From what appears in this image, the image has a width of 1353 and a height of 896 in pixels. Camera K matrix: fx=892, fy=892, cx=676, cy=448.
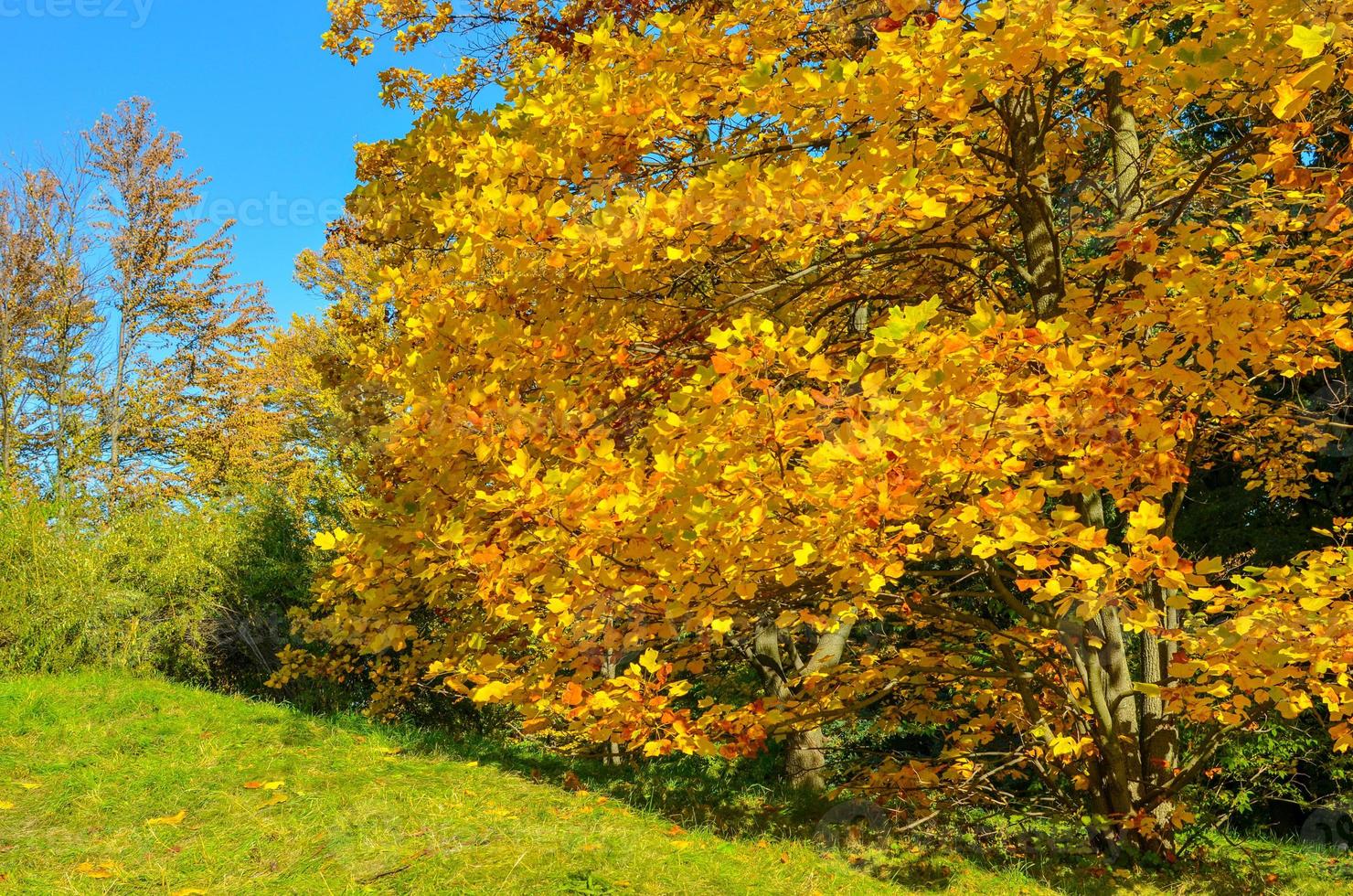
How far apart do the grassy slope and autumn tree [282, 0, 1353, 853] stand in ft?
2.32

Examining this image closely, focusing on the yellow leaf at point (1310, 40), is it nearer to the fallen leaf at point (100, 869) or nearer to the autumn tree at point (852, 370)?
the autumn tree at point (852, 370)

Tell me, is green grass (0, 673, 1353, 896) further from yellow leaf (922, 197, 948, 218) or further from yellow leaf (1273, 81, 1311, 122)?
yellow leaf (1273, 81, 1311, 122)

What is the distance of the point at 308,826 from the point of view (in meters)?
4.52

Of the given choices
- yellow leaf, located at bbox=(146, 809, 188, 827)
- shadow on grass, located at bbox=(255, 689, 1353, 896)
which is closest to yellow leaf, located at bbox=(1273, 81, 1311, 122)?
shadow on grass, located at bbox=(255, 689, 1353, 896)

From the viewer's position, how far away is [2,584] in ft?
27.9

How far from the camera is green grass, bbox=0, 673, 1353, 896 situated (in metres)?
3.99

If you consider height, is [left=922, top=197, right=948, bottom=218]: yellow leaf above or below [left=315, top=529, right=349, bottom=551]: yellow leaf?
above

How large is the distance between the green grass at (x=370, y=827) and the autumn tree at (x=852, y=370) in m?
0.63

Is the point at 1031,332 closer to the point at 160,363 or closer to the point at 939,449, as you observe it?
the point at 939,449

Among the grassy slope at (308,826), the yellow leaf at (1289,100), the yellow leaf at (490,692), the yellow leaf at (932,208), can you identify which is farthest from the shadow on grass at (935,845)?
the yellow leaf at (1289,100)

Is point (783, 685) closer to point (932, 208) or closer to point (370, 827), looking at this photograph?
point (370, 827)

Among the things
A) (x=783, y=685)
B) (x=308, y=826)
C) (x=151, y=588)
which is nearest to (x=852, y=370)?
(x=308, y=826)

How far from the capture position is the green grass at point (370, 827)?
3.99 m

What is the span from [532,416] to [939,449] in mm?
1597
